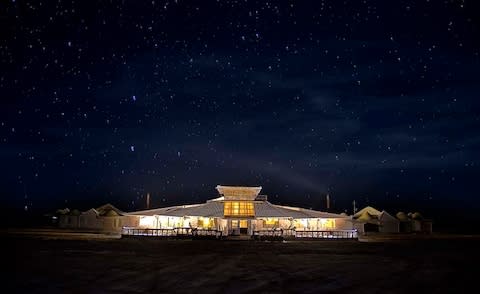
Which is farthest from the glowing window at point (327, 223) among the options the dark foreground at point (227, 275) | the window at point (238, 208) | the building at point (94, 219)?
the building at point (94, 219)

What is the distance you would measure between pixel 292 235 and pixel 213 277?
99.3ft

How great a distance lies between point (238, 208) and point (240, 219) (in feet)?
4.70

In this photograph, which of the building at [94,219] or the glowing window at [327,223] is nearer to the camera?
the glowing window at [327,223]

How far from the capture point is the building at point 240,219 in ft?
152

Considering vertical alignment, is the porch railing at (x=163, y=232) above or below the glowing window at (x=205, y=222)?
below

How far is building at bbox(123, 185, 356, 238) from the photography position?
46281 mm

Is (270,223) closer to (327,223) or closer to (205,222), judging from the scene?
(327,223)

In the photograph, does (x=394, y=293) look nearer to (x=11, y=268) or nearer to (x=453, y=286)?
(x=453, y=286)

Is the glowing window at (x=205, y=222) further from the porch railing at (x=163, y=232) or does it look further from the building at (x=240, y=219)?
the porch railing at (x=163, y=232)

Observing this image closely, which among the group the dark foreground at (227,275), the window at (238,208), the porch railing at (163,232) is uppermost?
the window at (238,208)

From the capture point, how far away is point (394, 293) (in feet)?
40.1

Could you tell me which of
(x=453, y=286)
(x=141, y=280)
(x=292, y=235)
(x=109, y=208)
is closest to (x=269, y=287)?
(x=141, y=280)

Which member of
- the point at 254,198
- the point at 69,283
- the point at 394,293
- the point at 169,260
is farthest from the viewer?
the point at 254,198

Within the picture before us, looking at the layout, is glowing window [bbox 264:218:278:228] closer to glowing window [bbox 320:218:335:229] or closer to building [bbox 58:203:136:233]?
glowing window [bbox 320:218:335:229]
